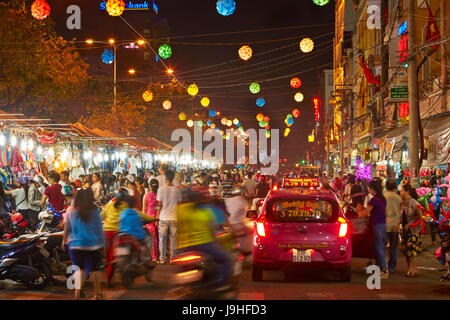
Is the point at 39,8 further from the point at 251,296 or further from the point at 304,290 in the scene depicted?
the point at 304,290

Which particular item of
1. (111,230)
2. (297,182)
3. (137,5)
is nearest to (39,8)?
(297,182)

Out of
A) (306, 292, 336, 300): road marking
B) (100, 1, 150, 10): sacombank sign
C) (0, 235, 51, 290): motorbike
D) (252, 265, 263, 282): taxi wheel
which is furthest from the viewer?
(100, 1, 150, 10): sacombank sign

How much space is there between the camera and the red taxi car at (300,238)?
966 cm

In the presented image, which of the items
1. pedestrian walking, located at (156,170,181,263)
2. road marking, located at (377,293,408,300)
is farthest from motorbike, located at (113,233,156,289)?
road marking, located at (377,293,408,300)

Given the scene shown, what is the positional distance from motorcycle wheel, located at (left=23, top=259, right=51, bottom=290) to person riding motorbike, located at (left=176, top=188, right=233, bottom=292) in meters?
3.72

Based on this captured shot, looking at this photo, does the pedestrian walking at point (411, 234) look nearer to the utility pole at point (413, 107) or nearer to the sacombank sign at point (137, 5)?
the utility pole at point (413, 107)

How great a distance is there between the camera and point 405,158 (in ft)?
89.9

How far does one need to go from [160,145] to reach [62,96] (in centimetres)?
918

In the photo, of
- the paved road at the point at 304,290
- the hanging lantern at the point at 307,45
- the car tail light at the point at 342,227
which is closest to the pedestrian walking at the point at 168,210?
the paved road at the point at 304,290

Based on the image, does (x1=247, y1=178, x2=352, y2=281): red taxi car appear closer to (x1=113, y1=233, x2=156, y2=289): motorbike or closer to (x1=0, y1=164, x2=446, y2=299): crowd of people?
(x1=0, y1=164, x2=446, y2=299): crowd of people

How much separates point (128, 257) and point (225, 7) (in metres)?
8.95

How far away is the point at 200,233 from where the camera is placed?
22.6 feet

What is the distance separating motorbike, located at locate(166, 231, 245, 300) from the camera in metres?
6.62

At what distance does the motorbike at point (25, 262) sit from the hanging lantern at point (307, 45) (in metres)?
13.0
